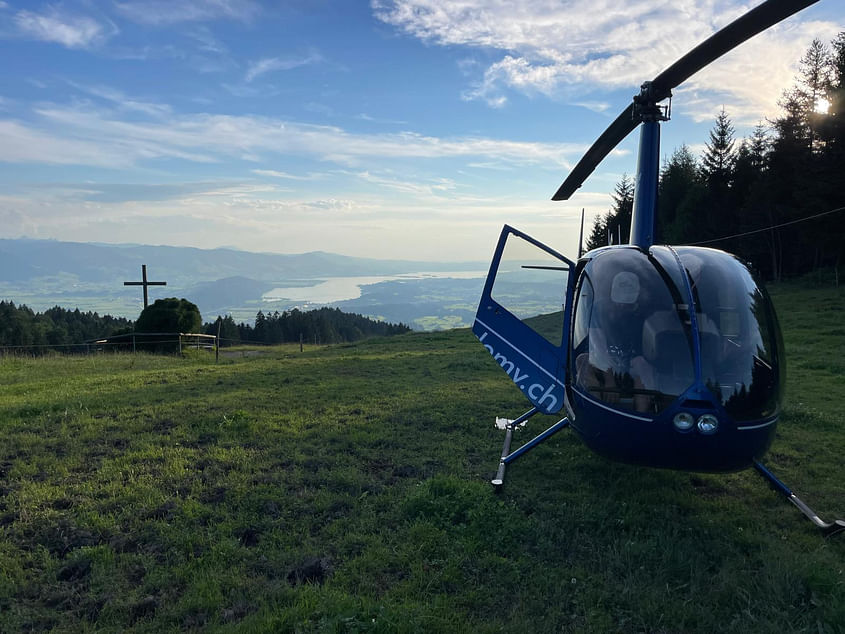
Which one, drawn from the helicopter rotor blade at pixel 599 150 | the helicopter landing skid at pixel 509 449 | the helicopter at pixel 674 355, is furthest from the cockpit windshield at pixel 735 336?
the helicopter rotor blade at pixel 599 150

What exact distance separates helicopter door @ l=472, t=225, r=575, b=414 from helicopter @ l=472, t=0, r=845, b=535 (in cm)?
4

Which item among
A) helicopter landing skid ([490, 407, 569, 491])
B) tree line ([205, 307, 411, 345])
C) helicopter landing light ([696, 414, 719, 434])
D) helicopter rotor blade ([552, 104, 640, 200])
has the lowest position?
tree line ([205, 307, 411, 345])

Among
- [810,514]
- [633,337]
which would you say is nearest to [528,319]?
[633,337]

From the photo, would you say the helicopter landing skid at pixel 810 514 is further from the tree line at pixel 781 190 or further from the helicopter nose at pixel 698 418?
the tree line at pixel 781 190

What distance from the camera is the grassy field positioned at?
341cm

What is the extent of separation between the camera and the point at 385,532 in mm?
4543

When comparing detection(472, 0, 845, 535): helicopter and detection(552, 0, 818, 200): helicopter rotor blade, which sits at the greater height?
detection(552, 0, 818, 200): helicopter rotor blade

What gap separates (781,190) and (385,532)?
37000mm

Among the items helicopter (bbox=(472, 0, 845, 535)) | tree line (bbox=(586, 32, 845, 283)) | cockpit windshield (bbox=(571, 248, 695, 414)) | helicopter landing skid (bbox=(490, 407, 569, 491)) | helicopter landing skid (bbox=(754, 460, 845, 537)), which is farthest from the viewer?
tree line (bbox=(586, 32, 845, 283))

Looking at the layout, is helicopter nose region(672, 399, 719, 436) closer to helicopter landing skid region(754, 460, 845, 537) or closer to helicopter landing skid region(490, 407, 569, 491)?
helicopter landing skid region(754, 460, 845, 537)

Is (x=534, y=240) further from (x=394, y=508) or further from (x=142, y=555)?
(x=142, y=555)

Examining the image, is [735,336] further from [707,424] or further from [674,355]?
[707,424]

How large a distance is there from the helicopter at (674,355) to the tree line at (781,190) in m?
19.4

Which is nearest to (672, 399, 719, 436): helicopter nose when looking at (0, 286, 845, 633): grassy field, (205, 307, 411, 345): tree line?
(0, 286, 845, 633): grassy field
